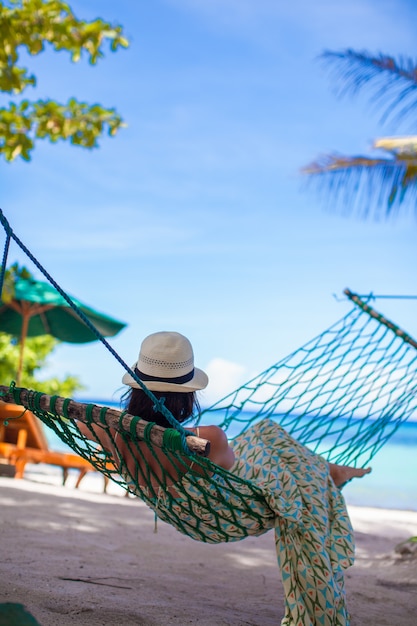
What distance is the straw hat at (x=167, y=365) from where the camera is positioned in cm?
175

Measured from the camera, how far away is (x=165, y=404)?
68.3 inches

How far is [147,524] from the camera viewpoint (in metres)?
3.55

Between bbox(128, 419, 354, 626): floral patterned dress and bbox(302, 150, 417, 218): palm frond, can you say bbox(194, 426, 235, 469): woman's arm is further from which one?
bbox(302, 150, 417, 218): palm frond

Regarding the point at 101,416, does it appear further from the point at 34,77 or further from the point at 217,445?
the point at 34,77

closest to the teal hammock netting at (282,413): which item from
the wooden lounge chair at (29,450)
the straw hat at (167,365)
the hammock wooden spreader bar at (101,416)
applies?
the hammock wooden spreader bar at (101,416)

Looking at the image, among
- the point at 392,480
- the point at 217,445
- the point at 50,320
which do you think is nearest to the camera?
the point at 217,445

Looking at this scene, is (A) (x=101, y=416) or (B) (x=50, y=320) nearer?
(A) (x=101, y=416)

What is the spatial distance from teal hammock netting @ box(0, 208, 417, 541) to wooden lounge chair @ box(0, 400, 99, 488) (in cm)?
208

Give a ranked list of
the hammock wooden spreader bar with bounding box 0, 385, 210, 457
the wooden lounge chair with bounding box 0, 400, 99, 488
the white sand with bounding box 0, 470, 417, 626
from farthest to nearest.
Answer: the wooden lounge chair with bounding box 0, 400, 99, 488, the white sand with bounding box 0, 470, 417, 626, the hammock wooden spreader bar with bounding box 0, 385, 210, 457

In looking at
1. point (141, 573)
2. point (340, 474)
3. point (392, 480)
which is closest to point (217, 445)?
point (340, 474)

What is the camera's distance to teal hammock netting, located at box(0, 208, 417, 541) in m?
1.58

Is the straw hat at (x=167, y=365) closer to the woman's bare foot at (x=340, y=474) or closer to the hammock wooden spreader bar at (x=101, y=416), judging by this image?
the hammock wooden spreader bar at (x=101, y=416)

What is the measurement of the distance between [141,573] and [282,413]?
77 cm

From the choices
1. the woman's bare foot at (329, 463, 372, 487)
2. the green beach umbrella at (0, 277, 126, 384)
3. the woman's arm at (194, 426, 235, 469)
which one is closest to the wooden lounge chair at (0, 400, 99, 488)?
the green beach umbrella at (0, 277, 126, 384)
